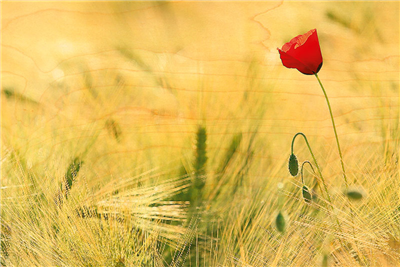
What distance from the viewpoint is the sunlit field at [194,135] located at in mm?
312

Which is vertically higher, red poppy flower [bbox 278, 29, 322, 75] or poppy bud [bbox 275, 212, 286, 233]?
red poppy flower [bbox 278, 29, 322, 75]

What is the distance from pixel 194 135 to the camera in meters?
0.31

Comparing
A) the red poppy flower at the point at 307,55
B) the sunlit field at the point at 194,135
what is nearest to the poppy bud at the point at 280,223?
the sunlit field at the point at 194,135

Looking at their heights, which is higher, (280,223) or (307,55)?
(307,55)

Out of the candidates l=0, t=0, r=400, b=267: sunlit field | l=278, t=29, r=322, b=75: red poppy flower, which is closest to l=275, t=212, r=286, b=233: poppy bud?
l=0, t=0, r=400, b=267: sunlit field

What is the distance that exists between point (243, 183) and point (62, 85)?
0.25 m

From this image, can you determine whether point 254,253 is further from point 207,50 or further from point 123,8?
point 123,8

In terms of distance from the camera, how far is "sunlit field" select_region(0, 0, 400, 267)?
312mm

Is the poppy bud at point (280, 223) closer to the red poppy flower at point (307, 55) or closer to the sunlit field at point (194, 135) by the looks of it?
the sunlit field at point (194, 135)

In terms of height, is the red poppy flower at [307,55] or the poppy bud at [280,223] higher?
the red poppy flower at [307,55]

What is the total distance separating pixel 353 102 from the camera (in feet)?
1.35

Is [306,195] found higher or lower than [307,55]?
lower

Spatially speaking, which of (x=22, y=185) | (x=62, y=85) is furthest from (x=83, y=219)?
(x=62, y=85)

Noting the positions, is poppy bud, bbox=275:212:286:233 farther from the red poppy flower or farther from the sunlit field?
the red poppy flower
